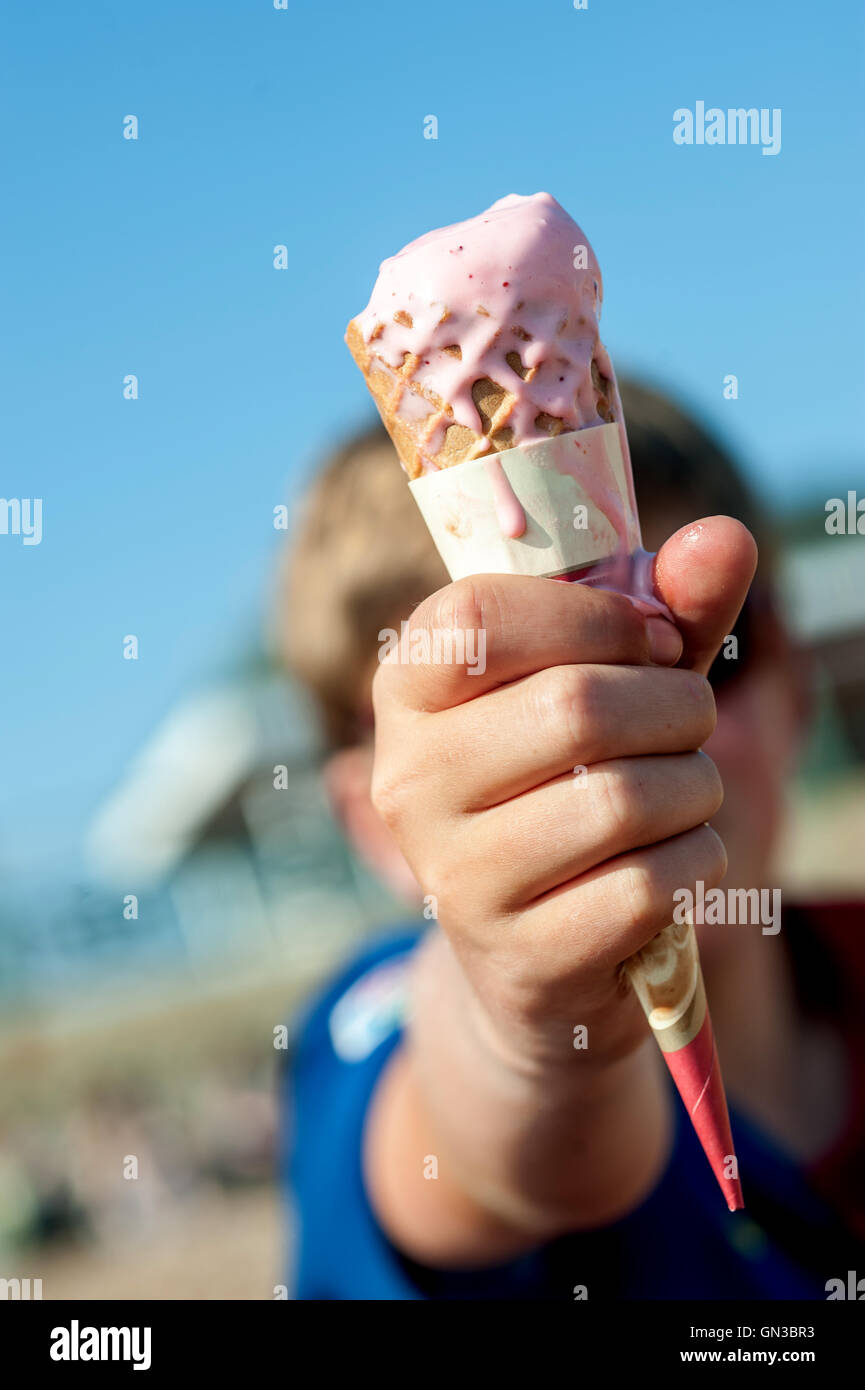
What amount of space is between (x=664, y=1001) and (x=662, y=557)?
461mm

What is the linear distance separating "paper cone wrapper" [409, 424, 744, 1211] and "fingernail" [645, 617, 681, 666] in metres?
0.03

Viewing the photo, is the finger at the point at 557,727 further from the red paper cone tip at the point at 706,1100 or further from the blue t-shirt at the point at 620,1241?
the blue t-shirt at the point at 620,1241

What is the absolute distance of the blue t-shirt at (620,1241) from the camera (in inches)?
81.7

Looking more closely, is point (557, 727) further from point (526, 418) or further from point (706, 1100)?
point (706, 1100)

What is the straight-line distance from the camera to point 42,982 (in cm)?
1155

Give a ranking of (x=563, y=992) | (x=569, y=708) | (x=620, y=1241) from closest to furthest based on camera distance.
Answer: (x=569, y=708) → (x=563, y=992) → (x=620, y=1241)

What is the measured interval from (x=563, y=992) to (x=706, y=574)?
46 cm

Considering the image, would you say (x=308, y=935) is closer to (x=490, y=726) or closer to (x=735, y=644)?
(x=735, y=644)

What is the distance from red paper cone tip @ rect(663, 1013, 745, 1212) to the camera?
1068mm

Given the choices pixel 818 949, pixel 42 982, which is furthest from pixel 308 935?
pixel 818 949

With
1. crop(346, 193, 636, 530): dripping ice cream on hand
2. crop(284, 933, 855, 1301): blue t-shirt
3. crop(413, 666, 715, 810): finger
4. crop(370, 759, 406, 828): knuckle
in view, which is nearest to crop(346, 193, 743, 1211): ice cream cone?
crop(346, 193, 636, 530): dripping ice cream on hand

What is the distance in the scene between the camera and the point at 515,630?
102 centimetres

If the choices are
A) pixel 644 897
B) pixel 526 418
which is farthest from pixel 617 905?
pixel 526 418

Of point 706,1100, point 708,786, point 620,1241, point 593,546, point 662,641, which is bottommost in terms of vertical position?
point 620,1241
